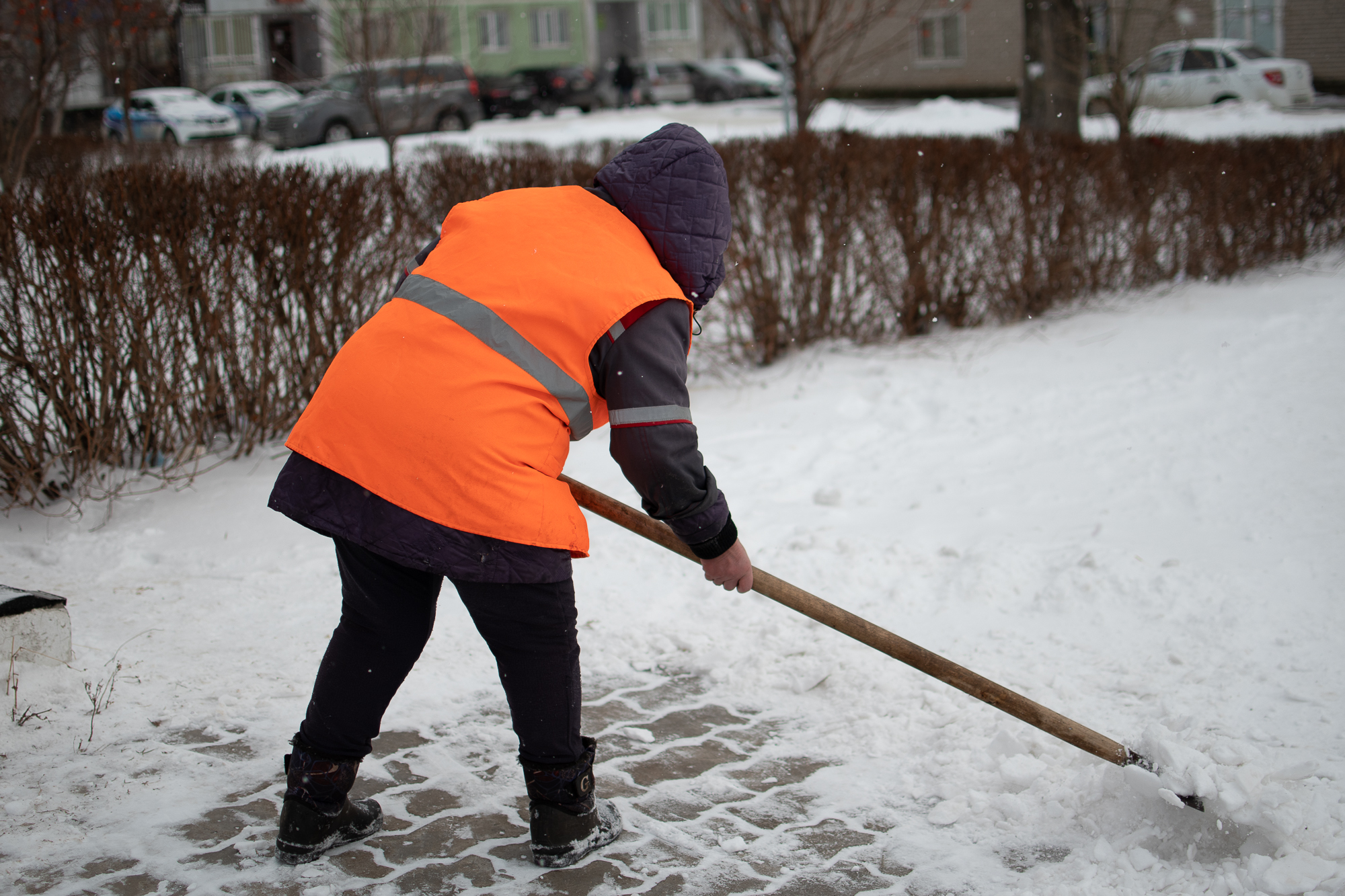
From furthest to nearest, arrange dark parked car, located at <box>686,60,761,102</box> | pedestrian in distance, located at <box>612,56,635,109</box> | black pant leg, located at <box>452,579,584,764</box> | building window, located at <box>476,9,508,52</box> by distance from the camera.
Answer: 1. building window, located at <box>476,9,508,52</box>
2. dark parked car, located at <box>686,60,761,102</box>
3. pedestrian in distance, located at <box>612,56,635,109</box>
4. black pant leg, located at <box>452,579,584,764</box>

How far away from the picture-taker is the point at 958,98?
A: 1167 inches

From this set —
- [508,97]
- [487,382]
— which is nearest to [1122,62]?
[487,382]

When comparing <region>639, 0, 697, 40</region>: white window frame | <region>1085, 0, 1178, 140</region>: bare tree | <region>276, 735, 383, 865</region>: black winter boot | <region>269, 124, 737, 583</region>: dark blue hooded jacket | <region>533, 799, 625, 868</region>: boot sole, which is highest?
<region>639, 0, 697, 40</region>: white window frame

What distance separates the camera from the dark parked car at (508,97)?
26.8m

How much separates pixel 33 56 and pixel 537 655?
10016mm

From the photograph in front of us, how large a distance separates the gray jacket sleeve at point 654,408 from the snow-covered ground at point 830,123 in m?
13.1

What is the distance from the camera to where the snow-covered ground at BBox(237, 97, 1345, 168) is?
55.3ft

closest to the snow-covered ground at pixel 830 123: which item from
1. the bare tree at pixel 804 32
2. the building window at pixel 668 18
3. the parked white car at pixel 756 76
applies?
the parked white car at pixel 756 76

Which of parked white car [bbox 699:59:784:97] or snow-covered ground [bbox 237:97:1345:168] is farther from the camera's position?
parked white car [bbox 699:59:784:97]

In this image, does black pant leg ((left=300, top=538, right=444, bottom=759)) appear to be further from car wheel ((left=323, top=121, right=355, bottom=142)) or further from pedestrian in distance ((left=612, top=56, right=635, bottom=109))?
pedestrian in distance ((left=612, top=56, right=635, bottom=109))

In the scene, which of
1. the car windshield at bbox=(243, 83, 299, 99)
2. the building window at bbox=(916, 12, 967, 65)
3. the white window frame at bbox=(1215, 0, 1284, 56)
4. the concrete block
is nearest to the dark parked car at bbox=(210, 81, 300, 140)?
the car windshield at bbox=(243, 83, 299, 99)

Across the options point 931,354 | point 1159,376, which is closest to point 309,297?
point 931,354

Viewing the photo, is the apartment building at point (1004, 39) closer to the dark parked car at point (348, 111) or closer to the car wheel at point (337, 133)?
the dark parked car at point (348, 111)

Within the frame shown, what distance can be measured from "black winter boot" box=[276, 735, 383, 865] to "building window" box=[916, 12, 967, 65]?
30420 millimetres
